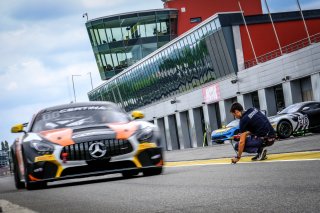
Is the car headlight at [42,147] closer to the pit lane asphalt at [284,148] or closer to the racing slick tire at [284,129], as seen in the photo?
the pit lane asphalt at [284,148]

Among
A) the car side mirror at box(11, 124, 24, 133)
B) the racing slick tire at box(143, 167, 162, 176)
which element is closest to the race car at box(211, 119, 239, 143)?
the racing slick tire at box(143, 167, 162, 176)

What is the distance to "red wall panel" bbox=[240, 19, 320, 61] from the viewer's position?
46.1 meters

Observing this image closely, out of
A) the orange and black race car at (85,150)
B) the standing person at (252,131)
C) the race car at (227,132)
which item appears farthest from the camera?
the race car at (227,132)

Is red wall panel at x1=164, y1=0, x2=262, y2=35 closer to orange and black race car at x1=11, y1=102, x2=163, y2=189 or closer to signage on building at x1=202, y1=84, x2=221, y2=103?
signage on building at x1=202, y1=84, x2=221, y2=103

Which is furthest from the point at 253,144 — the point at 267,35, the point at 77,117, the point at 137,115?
the point at 267,35

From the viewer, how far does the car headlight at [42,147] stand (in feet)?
32.0

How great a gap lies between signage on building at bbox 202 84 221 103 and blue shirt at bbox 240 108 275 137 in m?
35.4

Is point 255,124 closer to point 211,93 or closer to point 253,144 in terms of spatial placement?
point 253,144

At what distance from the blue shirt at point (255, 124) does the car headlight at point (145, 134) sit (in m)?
2.45

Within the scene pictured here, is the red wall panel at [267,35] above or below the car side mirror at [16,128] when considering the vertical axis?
above

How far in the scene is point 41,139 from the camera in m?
9.94

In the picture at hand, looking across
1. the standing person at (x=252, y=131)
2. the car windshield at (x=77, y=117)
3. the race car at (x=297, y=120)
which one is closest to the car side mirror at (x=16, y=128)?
the car windshield at (x=77, y=117)

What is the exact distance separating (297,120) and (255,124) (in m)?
11.7

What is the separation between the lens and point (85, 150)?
970cm
